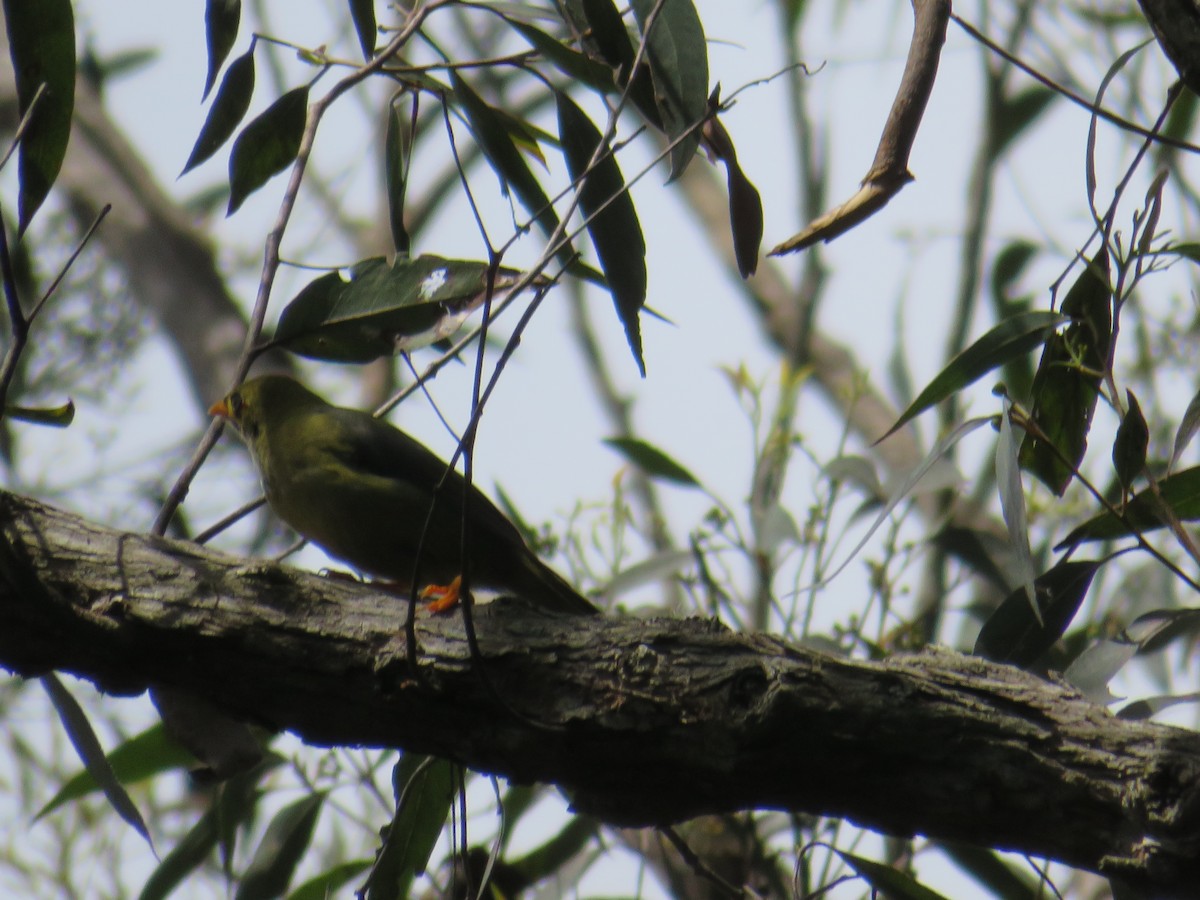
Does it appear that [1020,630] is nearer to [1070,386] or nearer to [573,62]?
[1070,386]

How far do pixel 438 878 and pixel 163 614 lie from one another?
2358 mm

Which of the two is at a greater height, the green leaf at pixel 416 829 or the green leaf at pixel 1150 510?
the green leaf at pixel 1150 510

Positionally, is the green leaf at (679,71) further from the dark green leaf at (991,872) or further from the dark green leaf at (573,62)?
the dark green leaf at (991,872)

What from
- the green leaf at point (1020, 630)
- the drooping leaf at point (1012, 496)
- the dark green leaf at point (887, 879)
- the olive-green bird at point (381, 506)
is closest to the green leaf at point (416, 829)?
the olive-green bird at point (381, 506)

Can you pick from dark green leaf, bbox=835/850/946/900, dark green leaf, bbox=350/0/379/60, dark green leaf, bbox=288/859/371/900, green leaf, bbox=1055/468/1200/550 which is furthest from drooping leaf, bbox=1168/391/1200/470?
dark green leaf, bbox=288/859/371/900

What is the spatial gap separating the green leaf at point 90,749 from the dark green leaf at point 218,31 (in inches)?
Answer: 60.0

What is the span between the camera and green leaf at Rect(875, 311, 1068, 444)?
309 centimetres

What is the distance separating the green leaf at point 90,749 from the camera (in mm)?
3049

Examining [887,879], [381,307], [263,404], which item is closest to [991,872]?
[887,879]

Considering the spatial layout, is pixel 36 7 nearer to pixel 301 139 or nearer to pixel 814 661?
pixel 301 139

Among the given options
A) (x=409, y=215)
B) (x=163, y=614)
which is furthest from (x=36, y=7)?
(x=409, y=215)

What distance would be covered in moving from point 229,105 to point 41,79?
65 cm

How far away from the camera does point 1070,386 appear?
3.28m

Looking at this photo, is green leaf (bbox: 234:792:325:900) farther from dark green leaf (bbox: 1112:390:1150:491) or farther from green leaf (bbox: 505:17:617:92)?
dark green leaf (bbox: 1112:390:1150:491)
